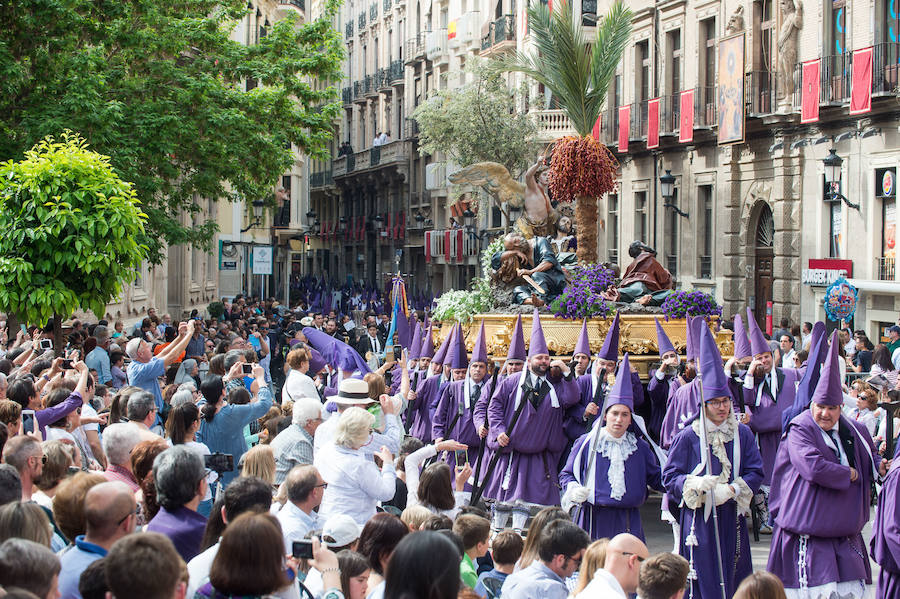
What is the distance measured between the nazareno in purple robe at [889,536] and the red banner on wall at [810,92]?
718 inches

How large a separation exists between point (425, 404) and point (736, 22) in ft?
59.1

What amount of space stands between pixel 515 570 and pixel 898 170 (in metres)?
18.5

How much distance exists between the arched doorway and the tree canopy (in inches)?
778

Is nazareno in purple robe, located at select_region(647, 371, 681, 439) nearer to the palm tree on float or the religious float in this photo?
the religious float

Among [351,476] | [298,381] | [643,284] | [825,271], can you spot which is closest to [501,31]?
[825,271]

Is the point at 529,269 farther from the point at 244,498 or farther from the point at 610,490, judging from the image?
the point at 244,498

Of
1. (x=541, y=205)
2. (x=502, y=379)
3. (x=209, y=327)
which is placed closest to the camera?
(x=502, y=379)

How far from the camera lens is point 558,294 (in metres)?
13.9

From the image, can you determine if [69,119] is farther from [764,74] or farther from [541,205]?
[764,74]

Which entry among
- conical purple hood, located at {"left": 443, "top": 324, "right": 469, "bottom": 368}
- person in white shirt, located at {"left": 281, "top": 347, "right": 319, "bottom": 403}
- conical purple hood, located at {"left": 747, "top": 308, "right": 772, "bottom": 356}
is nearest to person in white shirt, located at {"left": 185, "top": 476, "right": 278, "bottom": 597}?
person in white shirt, located at {"left": 281, "top": 347, "right": 319, "bottom": 403}

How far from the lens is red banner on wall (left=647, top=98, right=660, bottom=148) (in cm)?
3036

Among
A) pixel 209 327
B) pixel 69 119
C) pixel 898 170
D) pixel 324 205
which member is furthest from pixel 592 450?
pixel 324 205

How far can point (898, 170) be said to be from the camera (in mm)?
21797

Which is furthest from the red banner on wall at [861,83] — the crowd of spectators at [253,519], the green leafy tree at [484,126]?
the crowd of spectators at [253,519]
